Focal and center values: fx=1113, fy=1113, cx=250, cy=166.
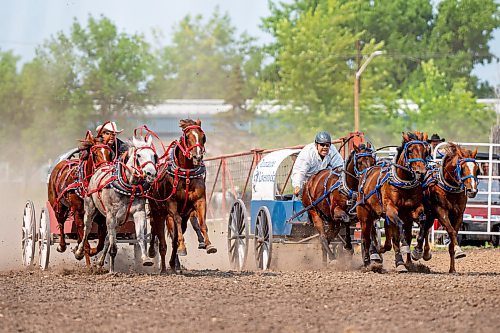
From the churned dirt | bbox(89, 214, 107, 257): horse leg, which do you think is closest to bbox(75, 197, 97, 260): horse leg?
bbox(89, 214, 107, 257): horse leg

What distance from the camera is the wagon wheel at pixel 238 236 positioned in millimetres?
16492

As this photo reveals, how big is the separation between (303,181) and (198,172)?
246 cm

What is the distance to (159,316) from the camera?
10.0 m

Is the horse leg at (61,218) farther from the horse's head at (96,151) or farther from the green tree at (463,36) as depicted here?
the green tree at (463,36)

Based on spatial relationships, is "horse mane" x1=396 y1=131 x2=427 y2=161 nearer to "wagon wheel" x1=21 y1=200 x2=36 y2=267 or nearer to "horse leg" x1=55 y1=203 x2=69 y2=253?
"horse leg" x1=55 y1=203 x2=69 y2=253

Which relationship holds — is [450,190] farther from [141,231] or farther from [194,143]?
[141,231]

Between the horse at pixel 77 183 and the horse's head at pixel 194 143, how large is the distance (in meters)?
1.27

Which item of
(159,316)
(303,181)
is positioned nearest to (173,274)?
(303,181)

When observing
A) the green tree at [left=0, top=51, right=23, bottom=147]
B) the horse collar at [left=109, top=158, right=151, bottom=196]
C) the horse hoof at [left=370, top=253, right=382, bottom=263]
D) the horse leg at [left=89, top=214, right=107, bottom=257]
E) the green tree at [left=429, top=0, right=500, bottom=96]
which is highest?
the green tree at [left=429, top=0, right=500, bottom=96]

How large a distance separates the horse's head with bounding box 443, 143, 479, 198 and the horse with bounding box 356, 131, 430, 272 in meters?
0.65

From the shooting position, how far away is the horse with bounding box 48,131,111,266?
14.9 meters

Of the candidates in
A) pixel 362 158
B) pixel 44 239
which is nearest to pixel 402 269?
pixel 362 158

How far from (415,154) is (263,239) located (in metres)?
3.03

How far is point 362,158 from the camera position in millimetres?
15172
